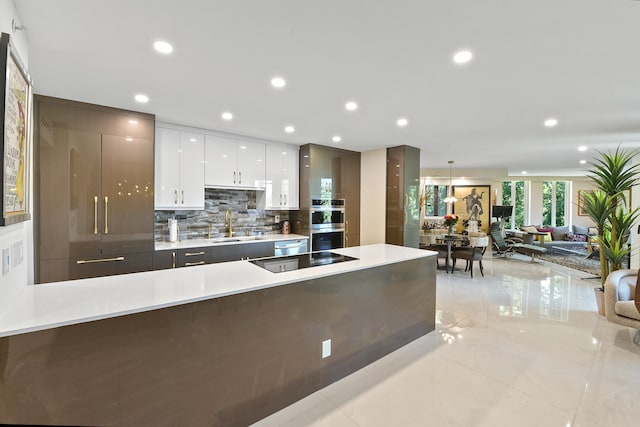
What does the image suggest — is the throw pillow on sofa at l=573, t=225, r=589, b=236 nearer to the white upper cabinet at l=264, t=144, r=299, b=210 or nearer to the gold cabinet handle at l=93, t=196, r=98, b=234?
the white upper cabinet at l=264, t=144, r=299, b=210

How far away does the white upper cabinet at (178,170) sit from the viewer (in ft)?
12.1

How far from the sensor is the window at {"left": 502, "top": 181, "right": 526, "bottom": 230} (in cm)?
1090

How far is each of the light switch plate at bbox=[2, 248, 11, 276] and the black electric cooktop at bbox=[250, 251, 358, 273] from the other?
1374 mm

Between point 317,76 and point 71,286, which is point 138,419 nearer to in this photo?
point 71,286

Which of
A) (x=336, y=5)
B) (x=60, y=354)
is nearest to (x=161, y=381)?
(x=60, y=354)

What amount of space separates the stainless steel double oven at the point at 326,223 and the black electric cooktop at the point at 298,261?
2.15 meters

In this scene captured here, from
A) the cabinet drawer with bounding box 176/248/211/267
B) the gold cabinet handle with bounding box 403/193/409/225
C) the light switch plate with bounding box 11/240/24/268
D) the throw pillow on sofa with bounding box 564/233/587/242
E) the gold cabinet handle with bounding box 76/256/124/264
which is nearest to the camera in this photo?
the light switch plate with bounding box 11/240/24/268

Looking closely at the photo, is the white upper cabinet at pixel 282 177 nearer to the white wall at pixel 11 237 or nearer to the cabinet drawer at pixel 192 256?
the cabinet drawer at pixel 192 256

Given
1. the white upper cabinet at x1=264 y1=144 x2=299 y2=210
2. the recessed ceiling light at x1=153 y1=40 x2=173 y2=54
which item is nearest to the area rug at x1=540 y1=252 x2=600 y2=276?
the white upper cabinet at x1=264 y1=144 x2=299 y2=210

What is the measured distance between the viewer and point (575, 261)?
741cm

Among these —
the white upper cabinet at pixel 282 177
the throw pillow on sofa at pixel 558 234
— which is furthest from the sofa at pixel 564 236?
the white upper cabinet at pixel 282 177

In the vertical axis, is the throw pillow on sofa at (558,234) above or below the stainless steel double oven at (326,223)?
below

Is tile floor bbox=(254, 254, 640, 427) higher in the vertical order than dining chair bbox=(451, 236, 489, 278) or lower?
lower

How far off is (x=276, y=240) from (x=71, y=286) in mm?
2851
